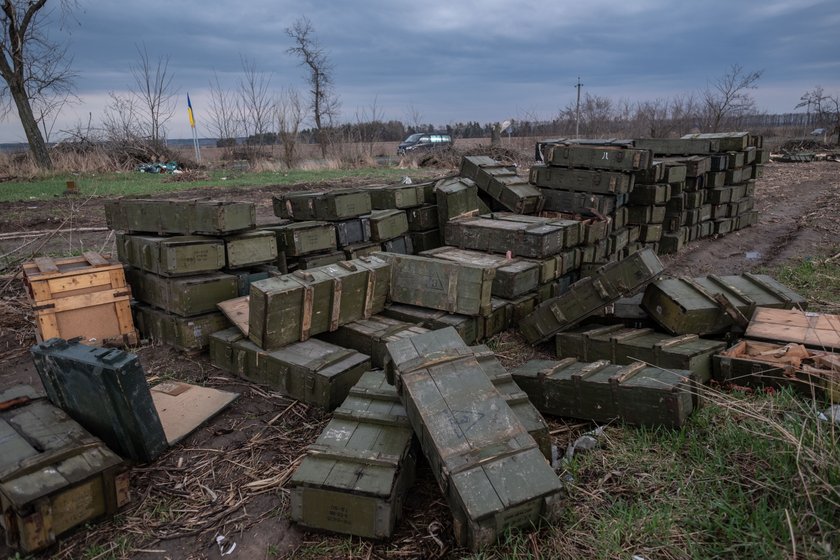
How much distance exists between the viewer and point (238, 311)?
19.4 feet

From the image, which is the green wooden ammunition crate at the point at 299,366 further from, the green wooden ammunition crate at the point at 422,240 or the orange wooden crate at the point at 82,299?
the green wooden ammunition crate at the point at 422,240

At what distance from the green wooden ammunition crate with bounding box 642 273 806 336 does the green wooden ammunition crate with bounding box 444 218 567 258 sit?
1701mm

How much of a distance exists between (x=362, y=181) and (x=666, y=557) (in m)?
16.8

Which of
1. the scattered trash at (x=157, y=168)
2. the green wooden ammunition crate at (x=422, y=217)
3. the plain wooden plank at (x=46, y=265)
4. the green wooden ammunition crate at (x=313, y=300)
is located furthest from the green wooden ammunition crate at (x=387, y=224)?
the scattered trash at (x=157, y=168)

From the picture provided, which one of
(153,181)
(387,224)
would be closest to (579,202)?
(387,224)

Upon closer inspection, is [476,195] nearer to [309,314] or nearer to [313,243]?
[313,243]

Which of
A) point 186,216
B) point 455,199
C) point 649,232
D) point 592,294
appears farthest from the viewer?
point 649,232

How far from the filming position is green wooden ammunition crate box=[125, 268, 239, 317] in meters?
5.89

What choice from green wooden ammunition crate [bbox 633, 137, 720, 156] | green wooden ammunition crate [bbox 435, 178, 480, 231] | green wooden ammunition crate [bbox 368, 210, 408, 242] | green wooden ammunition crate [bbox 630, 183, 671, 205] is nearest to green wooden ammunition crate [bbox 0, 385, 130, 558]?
green wooden ammunition crate [bbox 368, 210, 408, 242]

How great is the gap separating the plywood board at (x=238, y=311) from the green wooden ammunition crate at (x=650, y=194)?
770cm

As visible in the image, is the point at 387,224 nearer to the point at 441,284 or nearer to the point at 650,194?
the point at 441,284

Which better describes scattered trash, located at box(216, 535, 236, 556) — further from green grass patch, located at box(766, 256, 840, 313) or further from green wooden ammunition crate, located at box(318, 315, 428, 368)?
green grass patch, located at box(766, 256, 840, 313)

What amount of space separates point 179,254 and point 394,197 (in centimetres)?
363

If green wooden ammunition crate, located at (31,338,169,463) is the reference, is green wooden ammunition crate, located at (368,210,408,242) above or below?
above
